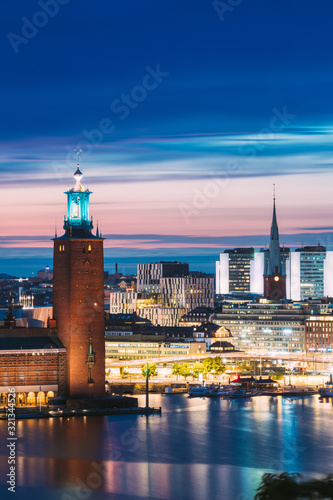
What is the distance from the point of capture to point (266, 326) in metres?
71.9

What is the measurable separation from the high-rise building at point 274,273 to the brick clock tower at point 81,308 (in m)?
40.6

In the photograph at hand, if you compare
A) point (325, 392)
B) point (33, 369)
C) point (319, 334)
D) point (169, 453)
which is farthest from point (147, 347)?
point (169, 453)

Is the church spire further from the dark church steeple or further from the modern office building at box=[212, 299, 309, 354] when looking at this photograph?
the modern office building at box=[212, 299, 309, 354]

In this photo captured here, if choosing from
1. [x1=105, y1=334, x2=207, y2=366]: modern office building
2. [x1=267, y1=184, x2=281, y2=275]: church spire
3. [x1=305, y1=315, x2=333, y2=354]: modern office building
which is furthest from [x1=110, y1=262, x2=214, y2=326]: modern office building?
[x1=105, y1=334, x2=207, y2=366]: modern office building

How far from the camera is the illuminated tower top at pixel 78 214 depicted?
39.1 m

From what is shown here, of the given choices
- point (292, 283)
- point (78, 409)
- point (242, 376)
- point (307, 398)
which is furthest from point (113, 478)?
point (292, 283)

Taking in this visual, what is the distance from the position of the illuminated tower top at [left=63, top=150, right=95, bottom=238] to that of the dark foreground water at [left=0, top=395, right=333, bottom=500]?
5.98m

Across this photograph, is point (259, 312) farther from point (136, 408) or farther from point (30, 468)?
point (30, 468)

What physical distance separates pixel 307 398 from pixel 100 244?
41.7 feet

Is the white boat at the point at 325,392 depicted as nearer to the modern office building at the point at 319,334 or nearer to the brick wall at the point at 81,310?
the brick wall at the point at 81,310

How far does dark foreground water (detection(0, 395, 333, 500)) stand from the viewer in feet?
86.5

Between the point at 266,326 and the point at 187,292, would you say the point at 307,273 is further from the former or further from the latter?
the point at 266,326

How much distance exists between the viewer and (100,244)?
39.1 m

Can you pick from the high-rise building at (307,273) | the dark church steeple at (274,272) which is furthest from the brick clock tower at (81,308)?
the high-rise building at (307,273)
